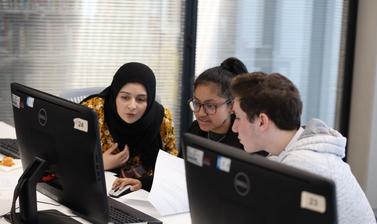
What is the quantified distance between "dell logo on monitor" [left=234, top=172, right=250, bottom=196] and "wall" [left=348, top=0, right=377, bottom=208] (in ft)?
10.9

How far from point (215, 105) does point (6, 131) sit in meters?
1.32

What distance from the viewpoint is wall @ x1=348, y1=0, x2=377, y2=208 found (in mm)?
4469

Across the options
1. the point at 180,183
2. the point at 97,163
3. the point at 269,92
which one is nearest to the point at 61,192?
the point at 97,163

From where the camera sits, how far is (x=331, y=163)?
172 centimetres

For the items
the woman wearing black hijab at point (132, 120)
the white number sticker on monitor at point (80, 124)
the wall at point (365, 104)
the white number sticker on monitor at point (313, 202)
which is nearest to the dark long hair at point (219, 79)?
the woman wearing black hijab at point (132, 120)

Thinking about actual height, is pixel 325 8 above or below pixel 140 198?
above

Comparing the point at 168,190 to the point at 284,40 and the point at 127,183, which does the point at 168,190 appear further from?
the point at 284,40

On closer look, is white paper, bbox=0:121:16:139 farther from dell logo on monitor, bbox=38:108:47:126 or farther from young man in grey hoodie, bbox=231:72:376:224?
young man in grey hoodie, bbox=231:72:376:224

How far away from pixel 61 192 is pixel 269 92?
27.7 inches

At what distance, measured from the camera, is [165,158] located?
7.66ft

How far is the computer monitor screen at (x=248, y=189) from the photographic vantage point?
1.17 meters

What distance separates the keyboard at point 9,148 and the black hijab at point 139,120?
44 centimetres

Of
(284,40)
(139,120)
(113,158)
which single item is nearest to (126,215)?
(113,158)

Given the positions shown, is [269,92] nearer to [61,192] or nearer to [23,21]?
[61,192]
